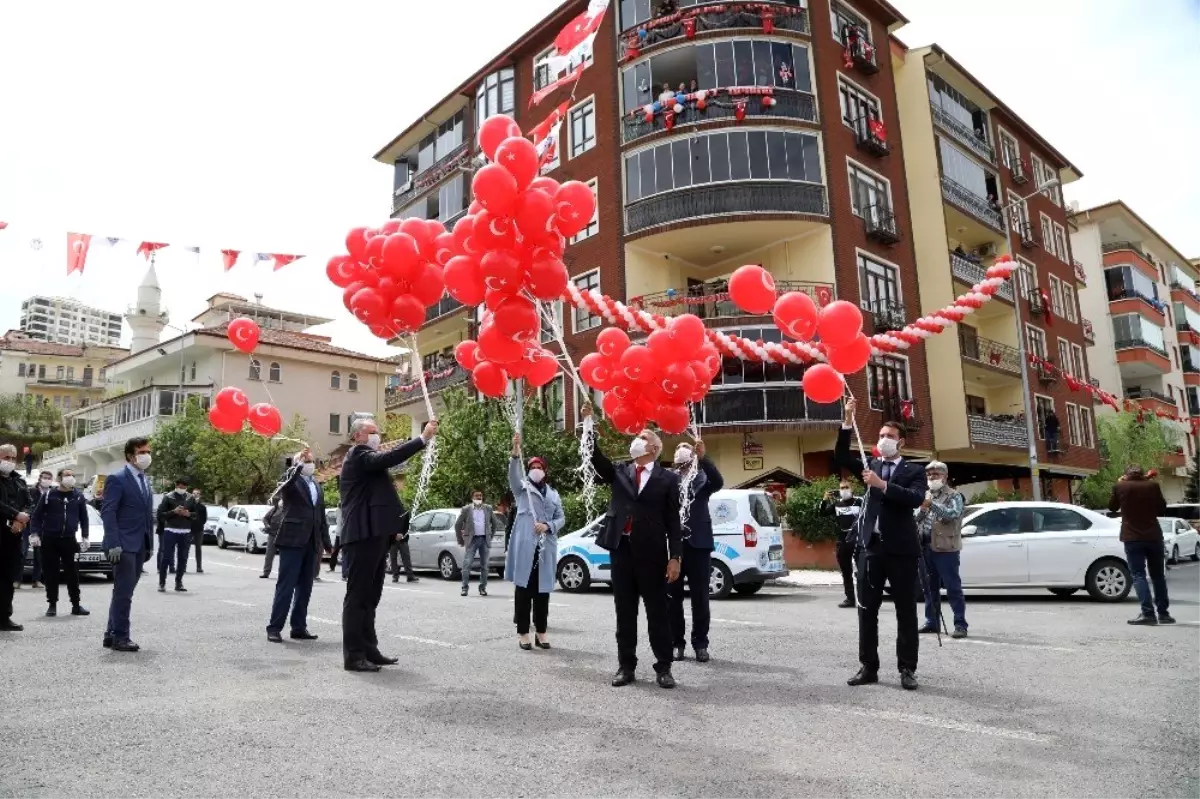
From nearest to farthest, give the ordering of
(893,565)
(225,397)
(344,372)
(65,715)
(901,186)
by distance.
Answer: (65,715) < (893,565) < (225,397) < (901,186) < (344,372)

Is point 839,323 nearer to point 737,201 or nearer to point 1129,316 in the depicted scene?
point 737,201

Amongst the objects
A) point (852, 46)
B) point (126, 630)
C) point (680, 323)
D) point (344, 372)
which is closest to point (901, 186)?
point (852, 46)

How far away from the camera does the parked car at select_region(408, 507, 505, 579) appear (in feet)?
60.2

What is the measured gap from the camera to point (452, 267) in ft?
24.6

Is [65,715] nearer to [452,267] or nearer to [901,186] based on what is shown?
[452,267]

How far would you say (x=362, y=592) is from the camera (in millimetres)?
7004

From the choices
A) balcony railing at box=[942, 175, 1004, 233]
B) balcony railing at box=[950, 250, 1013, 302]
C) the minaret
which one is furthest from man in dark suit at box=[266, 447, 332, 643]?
the minaret

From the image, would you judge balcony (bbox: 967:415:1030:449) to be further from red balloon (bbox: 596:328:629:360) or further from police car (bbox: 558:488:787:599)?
red balloon (bbox: 596:328:629:360)

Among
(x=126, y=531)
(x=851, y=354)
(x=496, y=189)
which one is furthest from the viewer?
(x=851, y=354)

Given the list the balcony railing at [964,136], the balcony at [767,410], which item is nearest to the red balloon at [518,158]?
the balcony at [767,410]

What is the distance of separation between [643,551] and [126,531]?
199 inches

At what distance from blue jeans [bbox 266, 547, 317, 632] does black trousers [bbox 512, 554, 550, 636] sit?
2117mm

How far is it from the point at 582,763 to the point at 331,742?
140 cm

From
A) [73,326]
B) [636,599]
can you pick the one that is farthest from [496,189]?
[73,326]
